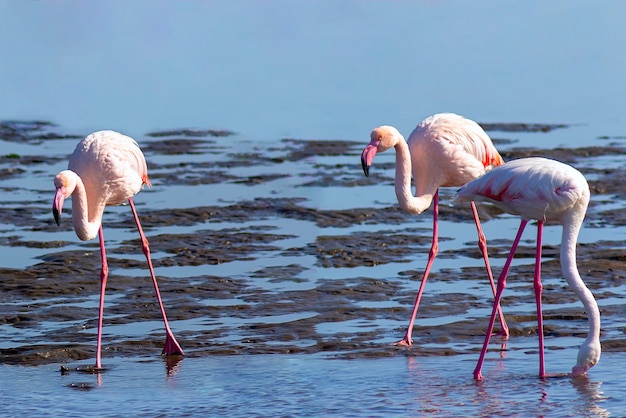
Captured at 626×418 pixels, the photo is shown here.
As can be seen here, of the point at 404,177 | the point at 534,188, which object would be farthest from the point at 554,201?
the point at 404,177

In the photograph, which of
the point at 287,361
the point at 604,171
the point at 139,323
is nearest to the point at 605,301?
the point at 287,361

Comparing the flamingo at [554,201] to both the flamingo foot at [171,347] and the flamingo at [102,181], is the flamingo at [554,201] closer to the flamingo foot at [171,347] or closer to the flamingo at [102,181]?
Answer: the flamingo foot at [171,347]

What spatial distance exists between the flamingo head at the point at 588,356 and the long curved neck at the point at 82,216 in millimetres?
3345

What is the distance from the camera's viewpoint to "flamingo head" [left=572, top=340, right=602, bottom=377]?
276 inches

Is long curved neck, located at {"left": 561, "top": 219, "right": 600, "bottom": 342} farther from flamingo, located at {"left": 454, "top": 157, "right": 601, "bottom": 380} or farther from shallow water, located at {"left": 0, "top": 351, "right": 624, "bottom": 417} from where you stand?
shallow water, located at {"left": 0, "top": 351, "right": 624, "bottom": 417}

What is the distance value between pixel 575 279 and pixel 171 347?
2.70 m

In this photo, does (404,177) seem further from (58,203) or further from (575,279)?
(58,203)

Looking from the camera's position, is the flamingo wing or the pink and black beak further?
the pink and black beak

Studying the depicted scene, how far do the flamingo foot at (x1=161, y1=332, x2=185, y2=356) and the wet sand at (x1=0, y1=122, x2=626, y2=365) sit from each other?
0.27 ft

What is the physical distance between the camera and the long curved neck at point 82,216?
817 centimetres

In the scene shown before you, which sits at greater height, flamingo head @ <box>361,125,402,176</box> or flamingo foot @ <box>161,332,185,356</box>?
flamingo head @ <box>361,125,402,176</box>

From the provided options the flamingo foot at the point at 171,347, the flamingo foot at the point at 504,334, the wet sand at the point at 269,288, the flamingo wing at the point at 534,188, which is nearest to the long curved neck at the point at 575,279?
the flamingo wing at the point at 534,188

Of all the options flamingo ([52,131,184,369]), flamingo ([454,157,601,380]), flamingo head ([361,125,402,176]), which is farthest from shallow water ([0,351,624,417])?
flamingo head ([361,125,402,176])

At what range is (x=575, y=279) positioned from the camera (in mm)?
7105
